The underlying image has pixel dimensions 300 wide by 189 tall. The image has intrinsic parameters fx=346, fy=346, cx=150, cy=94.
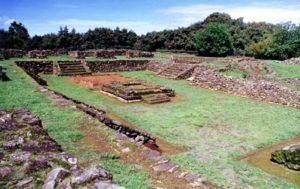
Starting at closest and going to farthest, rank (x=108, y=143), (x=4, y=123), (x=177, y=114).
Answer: (x=4, y=123)
(x=108, y=143)
(x=177, y=114)

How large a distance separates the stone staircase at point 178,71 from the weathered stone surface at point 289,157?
52.1 feet

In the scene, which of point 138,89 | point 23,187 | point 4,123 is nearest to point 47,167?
point 23,187

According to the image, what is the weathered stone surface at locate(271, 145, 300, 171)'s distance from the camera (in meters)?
9.55

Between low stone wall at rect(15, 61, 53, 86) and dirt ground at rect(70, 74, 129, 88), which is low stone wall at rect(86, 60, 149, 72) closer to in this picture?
dirt ground at rect(70, 74, 129, 88)

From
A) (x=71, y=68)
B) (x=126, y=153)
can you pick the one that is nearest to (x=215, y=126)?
(x=126, y=153)

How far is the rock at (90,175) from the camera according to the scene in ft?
15.4

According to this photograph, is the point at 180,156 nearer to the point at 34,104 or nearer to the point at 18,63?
the point at 34,104

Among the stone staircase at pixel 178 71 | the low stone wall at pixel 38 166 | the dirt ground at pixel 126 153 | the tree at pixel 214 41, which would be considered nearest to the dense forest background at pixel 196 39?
the tree at pixel 214 41

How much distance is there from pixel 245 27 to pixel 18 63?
36.3 metres

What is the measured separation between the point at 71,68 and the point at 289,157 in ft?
66.1

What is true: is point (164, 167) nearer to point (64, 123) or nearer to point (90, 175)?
point (90, 175)

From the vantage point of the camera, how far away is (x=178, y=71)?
26.8 meters

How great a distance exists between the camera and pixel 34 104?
39.8 feet

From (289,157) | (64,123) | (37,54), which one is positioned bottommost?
(289,157)
